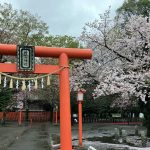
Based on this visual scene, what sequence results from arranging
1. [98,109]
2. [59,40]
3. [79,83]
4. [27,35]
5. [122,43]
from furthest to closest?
[59,40] < [98,109] < [27,35] < [79,83] < [122,43]

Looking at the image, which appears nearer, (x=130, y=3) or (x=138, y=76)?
(x=138, y=76)

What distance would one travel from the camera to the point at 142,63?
26750mm

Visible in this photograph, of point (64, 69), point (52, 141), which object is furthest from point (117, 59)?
point (64, 69)

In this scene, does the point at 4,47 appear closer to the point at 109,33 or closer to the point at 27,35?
the point at 109,33

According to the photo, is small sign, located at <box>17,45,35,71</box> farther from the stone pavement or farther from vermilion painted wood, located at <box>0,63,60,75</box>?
the stone pavement

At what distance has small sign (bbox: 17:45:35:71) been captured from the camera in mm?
10703

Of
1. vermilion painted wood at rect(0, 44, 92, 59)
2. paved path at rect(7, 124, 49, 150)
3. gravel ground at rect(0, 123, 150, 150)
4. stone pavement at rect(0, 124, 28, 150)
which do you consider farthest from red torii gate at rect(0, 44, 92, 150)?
stone pavement at rect(0, 124, 28, 150)

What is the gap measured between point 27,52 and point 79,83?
2019 cm

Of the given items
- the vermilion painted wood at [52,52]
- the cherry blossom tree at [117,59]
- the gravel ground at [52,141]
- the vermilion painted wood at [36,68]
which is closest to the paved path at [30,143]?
the gravel ground at [52,141]

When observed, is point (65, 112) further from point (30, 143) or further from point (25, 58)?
point (30, 143)

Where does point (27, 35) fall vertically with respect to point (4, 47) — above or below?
above

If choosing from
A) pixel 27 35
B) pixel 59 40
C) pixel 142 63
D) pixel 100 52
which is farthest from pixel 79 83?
pixel 59 40

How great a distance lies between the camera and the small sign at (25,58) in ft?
35.1

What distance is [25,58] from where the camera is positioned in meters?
10.7
